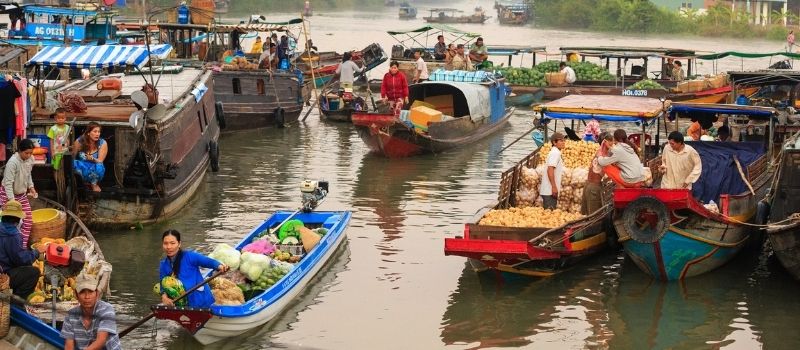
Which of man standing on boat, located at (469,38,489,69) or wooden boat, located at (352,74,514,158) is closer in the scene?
wooden boat, located at (352,74,514,158)

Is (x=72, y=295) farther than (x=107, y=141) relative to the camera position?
No

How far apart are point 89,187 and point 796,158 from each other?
8.71 m

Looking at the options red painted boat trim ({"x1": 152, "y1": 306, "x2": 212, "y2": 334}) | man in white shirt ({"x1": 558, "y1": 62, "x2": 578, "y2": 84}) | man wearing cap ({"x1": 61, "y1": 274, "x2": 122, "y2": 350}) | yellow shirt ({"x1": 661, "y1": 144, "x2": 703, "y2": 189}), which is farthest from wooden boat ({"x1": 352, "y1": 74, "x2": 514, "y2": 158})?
man wearing cap ({"x1": 61, "y1": 274, "x2": 122, "y2": 350})

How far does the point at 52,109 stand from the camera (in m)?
17.4

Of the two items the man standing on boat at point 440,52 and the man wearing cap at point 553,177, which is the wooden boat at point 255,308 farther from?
the man standing on boat at point 440,52

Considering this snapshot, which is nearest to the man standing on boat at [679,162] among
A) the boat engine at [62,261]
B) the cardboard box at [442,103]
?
the boat engine at [62,261]

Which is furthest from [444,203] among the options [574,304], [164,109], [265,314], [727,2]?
[727,2]

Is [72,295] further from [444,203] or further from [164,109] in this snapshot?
[444,203]

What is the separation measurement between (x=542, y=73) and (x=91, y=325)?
89.1 ft

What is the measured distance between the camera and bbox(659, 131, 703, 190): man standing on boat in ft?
48.4

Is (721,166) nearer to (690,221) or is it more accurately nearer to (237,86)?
(690,221)

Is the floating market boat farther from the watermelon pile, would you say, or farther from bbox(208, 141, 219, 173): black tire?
the watermelon pile

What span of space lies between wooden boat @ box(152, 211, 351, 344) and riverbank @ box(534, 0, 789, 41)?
59.4 m

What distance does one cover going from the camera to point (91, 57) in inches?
687
